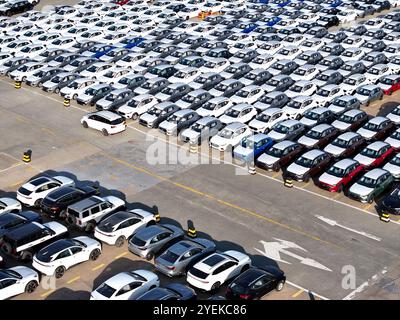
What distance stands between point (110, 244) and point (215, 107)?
16972 millimetres

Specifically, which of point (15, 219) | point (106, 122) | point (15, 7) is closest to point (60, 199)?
point (15, 219)

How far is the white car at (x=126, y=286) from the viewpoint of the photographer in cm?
2706

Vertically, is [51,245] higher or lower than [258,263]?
higher

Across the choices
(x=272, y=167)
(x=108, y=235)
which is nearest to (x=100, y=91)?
(x=272, y=167)

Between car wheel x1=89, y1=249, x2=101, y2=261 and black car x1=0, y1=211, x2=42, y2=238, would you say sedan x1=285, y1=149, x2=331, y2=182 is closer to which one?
car wheel x1=89, y1=249, x2=101, y2=261

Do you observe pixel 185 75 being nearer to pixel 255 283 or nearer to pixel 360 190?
pixel 360 190

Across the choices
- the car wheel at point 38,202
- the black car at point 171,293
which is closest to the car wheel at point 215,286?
the black car at point 171,293

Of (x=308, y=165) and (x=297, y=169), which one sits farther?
(x=308, y=165)

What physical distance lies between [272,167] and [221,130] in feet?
17.4

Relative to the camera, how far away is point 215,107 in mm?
45844

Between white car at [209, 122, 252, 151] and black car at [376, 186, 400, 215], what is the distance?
10.4m

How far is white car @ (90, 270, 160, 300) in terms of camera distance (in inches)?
1065

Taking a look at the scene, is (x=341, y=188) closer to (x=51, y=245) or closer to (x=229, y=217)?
(x=229, y=217)

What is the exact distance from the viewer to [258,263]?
101 feet
